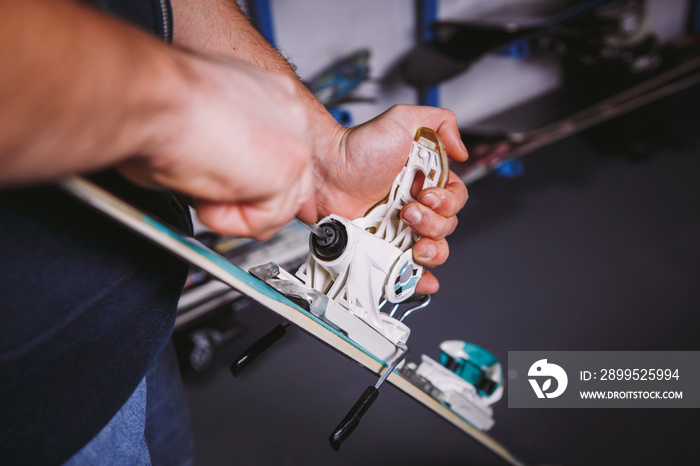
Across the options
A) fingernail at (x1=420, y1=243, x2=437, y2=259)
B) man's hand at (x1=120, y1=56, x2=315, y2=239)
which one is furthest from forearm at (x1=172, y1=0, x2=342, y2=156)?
man's hand at (x1=120, y1=56, x2=315, y2=239)

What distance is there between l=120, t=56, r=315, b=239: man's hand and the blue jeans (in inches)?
13.7

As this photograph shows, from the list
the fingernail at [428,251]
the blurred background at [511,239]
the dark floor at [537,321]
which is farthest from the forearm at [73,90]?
the dark floor at [537,321]

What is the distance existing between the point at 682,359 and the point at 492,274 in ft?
2.42

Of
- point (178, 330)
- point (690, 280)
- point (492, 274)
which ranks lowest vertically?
point (178, 330)

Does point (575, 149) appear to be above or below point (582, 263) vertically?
above

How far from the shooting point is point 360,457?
1.45m

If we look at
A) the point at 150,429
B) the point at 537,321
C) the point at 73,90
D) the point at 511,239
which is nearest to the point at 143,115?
the point at 73,90

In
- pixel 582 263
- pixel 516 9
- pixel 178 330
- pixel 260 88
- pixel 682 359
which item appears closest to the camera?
pixel 260 88

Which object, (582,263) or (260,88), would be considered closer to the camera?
(260,88)

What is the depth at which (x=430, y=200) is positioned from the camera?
2.78 ft

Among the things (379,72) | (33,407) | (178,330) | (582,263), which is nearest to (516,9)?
(379,72)

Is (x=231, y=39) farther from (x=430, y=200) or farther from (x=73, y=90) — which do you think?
(x=73, y=90)

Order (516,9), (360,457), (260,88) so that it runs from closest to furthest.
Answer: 1. (260,88)
2. (360,457)
3. (516,9)

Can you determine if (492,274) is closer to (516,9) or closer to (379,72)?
(379,72)
